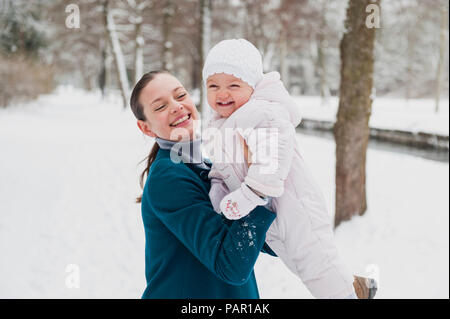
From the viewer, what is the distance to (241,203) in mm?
1249

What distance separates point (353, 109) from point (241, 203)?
4418 millimetres

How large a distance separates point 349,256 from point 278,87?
165 inches

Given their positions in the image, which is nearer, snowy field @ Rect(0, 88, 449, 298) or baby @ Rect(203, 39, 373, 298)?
baby @ Rect(203, 39, 373, 298)

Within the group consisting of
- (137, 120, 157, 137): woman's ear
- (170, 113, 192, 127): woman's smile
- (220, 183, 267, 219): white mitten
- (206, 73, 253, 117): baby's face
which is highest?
(206, 73, 253, 117): baby's face

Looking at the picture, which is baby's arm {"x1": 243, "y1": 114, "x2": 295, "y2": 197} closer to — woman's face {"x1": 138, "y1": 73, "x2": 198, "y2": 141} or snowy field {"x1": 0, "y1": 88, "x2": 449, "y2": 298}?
woman's face {"x1": 138, "y1": 73, "x2": 198, "y2": 141}

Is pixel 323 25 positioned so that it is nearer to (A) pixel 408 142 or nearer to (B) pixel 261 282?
(A) pixel 408 142

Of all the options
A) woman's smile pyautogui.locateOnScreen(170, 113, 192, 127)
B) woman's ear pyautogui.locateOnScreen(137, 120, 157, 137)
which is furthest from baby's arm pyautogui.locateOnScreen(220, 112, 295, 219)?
woman's ear pyautogui.locateOnScreen(137, 120, 157, 137)

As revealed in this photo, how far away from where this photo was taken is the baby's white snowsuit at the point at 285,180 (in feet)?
4.37

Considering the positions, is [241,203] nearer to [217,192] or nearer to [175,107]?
[217,192]

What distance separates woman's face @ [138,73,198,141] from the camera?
1.41 meters

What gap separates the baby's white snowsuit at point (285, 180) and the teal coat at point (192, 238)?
106mm

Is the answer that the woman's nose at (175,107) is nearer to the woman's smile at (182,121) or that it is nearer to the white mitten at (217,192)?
the woman's smile at (182,121)

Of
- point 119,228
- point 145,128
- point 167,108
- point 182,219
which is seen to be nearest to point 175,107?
point 167,108
